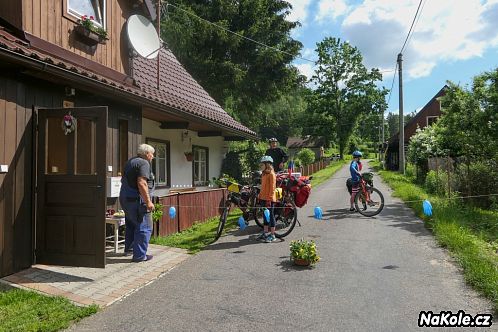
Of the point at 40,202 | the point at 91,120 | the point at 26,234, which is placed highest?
the point at 91,120

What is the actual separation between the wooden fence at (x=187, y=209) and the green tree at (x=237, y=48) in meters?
14.1

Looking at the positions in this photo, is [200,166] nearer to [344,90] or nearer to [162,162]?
[162,162]

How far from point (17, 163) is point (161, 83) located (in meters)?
6.18

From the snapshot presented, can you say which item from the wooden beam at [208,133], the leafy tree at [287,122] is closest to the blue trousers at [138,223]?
→ the wooden beam at [208,133]

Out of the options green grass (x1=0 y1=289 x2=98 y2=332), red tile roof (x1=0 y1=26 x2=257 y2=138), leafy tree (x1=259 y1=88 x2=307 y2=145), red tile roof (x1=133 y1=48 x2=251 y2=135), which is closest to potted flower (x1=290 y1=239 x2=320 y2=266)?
green grass (x1=0 y1=289 x2=98 y2=332)

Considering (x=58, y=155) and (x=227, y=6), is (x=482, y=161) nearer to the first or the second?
(x=58, y=155)

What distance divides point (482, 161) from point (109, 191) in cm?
1112

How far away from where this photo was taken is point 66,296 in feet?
15.1

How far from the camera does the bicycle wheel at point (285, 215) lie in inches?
311

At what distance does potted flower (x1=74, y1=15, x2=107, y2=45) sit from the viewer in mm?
7238

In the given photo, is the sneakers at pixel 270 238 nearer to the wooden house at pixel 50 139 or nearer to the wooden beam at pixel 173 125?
the wooden house at pixel 50 139

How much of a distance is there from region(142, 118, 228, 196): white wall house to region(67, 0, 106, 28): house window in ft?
9.04

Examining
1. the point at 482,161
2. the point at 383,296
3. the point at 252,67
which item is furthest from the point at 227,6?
the point at 383,296

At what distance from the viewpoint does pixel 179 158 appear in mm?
11992
